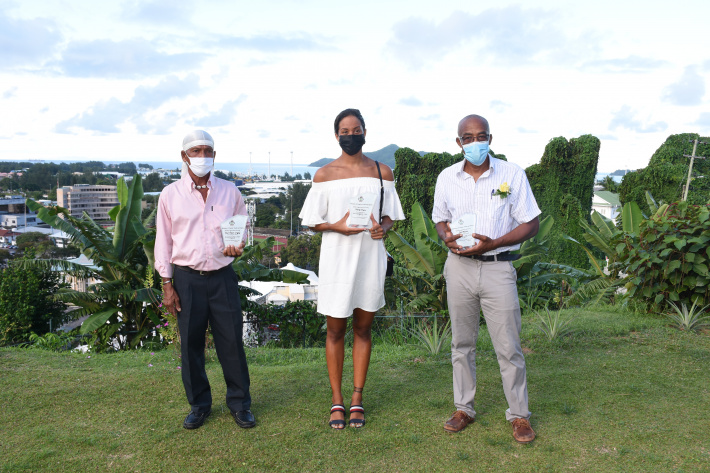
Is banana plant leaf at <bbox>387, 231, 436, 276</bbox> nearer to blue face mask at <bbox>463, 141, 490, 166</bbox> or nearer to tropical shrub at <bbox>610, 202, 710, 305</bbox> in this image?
tropical shrub at <bbox>610, 202, 710, 305</bbox>

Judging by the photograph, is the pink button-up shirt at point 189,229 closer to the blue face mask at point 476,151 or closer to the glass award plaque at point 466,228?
the glass award plaque at point 466,228

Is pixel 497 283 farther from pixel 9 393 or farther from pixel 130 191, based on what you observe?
pixel 130 191

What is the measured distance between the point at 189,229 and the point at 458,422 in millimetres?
2104

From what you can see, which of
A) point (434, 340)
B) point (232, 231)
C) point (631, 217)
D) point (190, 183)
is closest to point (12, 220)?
point (631, 217)

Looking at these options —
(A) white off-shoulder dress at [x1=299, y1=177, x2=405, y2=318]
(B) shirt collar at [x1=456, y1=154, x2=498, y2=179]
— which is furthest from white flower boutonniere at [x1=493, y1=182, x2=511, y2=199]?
(A) white off-shoulder dress at [x1=299, y1=177, x2=405, y2=318]

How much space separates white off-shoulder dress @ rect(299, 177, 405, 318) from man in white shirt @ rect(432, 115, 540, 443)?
48cm

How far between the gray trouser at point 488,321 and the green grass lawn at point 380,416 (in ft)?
0.81

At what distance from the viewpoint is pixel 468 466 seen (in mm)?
3041

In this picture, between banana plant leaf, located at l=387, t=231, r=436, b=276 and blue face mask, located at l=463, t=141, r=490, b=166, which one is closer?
blue face mask, located at l=463, t=141, r=490, b=166

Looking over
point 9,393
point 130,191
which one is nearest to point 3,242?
point 130,191

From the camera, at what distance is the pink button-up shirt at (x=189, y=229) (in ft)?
11.1

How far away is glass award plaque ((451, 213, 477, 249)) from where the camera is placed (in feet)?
10.7

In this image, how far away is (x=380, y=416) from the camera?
145 inches

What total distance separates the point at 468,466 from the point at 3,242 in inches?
2333
